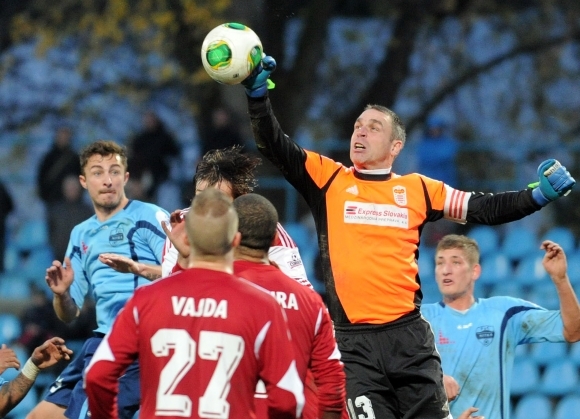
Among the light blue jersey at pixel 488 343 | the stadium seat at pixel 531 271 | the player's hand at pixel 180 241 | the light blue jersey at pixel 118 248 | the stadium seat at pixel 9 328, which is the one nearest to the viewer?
the player's hand at pixel 180 241

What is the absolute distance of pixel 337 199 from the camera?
603 cm

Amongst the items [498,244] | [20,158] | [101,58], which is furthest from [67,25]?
A: [498,244]

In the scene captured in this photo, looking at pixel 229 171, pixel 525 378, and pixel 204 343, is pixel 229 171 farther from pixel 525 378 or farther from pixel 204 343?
pixel 525 378

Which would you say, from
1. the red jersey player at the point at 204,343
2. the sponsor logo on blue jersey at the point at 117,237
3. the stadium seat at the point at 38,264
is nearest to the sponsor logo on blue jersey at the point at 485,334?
the sponsor logo on blue jersey at the point at 117,237

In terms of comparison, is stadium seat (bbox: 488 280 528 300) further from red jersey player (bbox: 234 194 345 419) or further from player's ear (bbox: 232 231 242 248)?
player's ear (bbox: 232 231 242 248)

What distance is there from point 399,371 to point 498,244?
834 cm

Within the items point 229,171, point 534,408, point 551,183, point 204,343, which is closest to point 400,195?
point 551,183

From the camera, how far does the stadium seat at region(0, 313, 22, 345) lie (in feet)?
41.3

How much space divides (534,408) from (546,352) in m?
0.73

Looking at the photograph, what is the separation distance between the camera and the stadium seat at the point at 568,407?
12117 millimetres

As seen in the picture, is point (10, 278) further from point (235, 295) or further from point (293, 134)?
point (235, 295)

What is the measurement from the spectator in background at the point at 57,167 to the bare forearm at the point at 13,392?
280 inches

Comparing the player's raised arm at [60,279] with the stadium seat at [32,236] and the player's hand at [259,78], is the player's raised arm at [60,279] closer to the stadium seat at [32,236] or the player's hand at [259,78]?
the player's hand at [259,78]

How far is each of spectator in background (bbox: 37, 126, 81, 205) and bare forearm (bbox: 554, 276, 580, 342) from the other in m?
8.01
